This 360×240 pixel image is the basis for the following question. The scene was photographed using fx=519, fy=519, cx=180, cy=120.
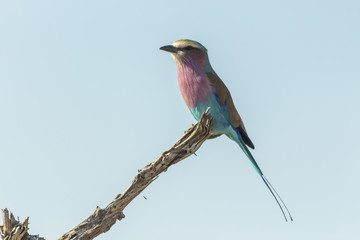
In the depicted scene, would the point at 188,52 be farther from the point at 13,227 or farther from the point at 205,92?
the point at 13,227

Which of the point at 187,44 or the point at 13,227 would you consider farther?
the point at 187,44

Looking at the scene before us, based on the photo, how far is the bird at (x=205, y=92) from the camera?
4906mm

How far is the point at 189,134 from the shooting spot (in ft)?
12.6

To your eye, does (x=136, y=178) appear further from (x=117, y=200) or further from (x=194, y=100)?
(x=194, y=100)

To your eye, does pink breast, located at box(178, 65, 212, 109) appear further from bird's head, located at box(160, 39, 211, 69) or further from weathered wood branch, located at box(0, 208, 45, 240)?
weathered wood branch, located at box(0, 208, 45, 240)

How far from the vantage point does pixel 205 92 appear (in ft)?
16.1

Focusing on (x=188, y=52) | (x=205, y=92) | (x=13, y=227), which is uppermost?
(x=188, y=52)

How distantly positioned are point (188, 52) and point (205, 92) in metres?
0.46

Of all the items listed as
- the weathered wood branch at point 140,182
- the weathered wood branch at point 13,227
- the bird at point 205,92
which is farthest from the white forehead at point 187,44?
the weathered wood branch at point 13,227

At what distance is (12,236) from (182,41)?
2.42 m

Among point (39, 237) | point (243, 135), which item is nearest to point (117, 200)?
point (39, 237)

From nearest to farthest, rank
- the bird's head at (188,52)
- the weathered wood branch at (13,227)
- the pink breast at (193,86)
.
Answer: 1. the weathered wood branch at (13,227)
2. the pink breast at (193,86)
3. the bird's head at (188,52)

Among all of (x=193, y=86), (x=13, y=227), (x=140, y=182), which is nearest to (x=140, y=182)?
(x=140, y=182)

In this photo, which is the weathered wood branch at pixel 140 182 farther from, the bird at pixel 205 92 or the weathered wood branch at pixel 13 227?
the bird at pixel 205 92
